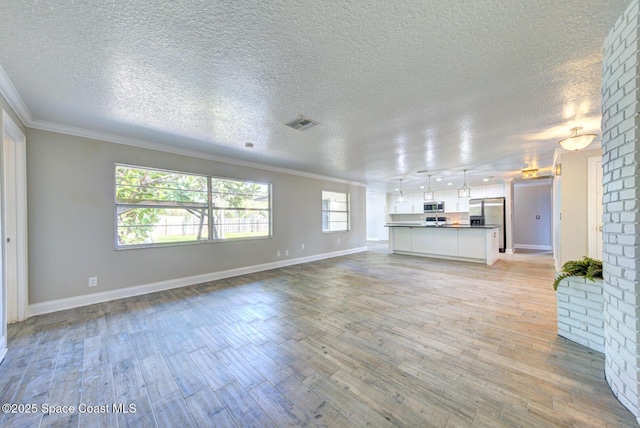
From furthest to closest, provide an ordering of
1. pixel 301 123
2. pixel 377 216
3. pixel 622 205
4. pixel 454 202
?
pixel 377 216, pixel 454 202, pixel 301 123, pixel 622 205

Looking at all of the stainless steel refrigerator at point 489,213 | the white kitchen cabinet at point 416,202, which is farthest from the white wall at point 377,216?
the stainless steel refrigerator at point 489,213

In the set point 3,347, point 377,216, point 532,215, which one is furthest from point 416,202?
point 3,347

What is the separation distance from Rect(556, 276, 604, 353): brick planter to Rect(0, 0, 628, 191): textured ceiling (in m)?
1.87

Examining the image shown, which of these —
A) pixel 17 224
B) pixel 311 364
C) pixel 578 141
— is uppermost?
pixel 578 141

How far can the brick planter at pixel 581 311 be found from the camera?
84.0 inches

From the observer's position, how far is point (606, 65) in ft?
5.57

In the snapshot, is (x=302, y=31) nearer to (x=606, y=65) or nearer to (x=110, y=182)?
(x=606, y=65)

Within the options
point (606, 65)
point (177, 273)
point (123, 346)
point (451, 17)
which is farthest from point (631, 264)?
point (177, 273)

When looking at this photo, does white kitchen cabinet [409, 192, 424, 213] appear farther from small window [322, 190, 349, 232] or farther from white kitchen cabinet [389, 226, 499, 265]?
small window [322, 190, 349, 232]

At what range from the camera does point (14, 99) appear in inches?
95.7

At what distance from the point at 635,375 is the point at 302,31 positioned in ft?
9.58

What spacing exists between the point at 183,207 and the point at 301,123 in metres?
2.78

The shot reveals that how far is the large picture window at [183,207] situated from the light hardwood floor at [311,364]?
1.16m

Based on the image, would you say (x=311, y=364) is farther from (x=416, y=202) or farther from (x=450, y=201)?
(x=416, y=202)
